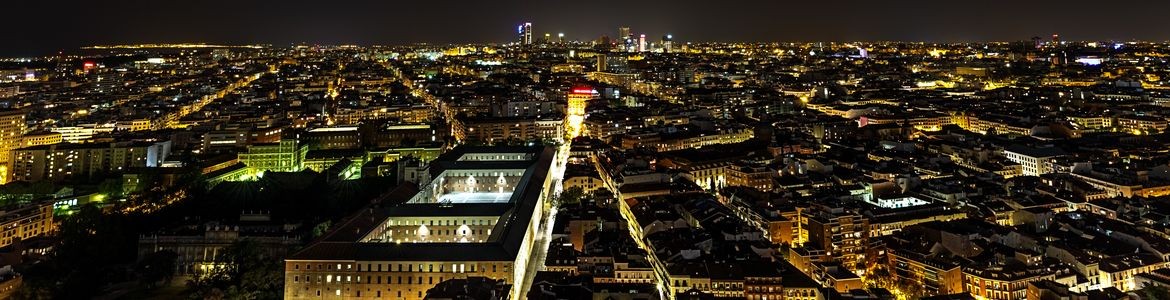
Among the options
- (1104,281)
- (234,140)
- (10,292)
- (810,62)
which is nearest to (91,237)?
(10,292)

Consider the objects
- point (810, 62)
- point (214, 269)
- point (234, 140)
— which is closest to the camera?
point (214, 269)

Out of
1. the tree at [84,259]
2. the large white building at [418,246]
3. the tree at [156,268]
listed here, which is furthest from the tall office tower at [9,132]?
the large white building at [418,246]

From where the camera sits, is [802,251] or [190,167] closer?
[802,251]

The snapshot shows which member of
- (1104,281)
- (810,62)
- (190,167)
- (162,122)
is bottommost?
(1104,281)

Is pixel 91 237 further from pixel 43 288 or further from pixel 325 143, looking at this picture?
pixel 325 143

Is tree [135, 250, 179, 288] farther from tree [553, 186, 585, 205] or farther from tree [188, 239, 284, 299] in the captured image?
tree [553, 186, 585, 205]

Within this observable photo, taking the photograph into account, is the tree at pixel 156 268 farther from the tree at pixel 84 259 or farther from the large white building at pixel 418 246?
the large white building at pixel 418 246
